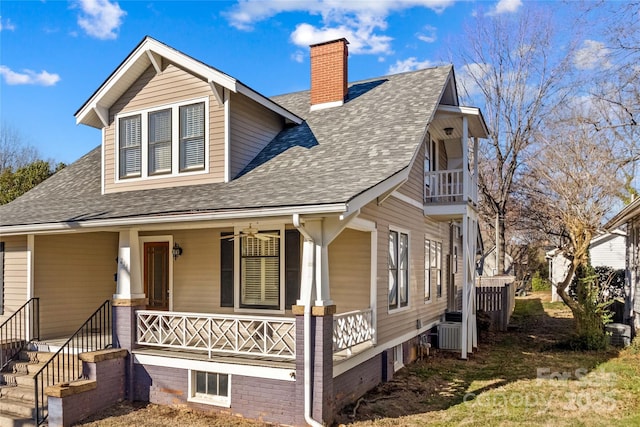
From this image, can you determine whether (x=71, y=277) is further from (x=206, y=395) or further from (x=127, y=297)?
(x=206, y=395)

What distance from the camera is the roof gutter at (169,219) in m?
7.16

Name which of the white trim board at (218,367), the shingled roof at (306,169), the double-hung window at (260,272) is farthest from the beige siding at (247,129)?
the white trim board at (218,367)

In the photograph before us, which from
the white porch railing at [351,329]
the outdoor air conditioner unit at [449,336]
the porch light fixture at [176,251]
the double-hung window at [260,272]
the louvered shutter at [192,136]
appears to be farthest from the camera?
the outdoor air conditioner unit at [449,336]

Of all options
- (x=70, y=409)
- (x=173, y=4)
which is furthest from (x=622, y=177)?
(x=70, y=409)

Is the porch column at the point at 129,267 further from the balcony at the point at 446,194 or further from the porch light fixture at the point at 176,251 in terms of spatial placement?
the balcony at the point at 446,194

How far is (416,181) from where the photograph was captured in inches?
492

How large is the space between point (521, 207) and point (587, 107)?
289 inches

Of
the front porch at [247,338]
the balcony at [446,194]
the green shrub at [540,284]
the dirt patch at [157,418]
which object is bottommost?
the green shrub at [540,284]

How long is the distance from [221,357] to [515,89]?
25.0m

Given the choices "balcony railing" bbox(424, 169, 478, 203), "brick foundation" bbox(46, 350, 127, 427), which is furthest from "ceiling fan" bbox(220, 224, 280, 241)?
"balcony railing" bbox(424, 169, 478, 203)

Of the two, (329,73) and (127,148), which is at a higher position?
(329,73)

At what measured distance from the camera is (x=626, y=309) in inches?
672

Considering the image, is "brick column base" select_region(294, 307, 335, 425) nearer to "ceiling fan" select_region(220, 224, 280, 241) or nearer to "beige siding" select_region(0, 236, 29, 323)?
"ceiling fan" select_region(220, 224, 280, 241)

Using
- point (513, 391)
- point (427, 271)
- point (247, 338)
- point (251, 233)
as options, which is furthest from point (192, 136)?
point (513, 391)
